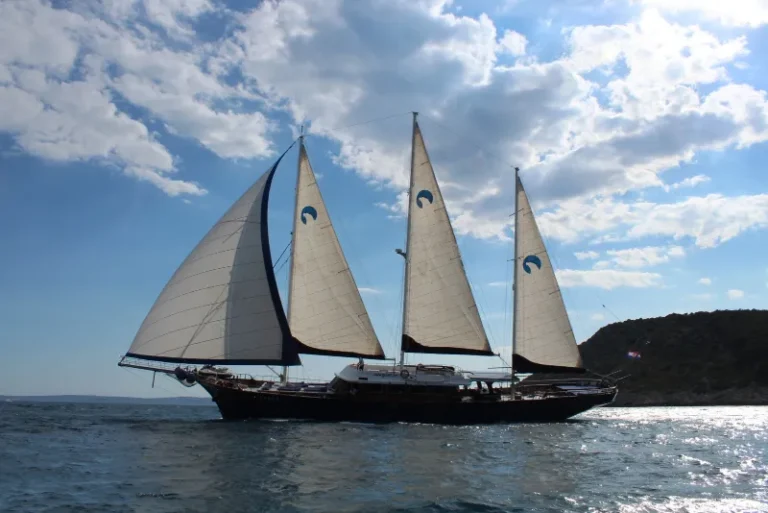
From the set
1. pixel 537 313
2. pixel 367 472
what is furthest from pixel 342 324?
pixel 367 472

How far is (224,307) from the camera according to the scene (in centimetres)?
Answer: 3838

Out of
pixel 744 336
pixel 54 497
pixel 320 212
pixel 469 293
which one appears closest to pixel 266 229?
pixel 320 212

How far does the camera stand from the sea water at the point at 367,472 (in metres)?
16.4

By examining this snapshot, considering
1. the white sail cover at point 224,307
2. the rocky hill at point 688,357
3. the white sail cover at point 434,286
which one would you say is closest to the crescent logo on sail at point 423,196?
the white sail cover at point 434,286

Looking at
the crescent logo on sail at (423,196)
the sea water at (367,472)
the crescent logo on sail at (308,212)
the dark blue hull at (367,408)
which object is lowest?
the sea water at (367,472)

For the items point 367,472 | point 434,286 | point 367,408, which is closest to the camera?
point 367,472

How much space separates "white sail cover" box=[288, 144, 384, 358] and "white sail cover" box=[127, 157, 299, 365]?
190 centimetres

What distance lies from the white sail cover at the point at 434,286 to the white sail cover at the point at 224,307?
379 inches

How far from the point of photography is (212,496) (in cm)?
1684

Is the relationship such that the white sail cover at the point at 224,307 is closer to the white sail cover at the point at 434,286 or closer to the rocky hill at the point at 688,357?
the white sail cover at the point at 434,286

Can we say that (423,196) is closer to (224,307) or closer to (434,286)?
(434,286)

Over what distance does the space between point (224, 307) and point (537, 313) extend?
77.9 ft

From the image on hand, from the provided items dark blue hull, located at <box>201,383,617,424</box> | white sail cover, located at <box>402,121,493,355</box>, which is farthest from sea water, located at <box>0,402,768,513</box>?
white sail cover, located at <box>402,121,493,355</box>

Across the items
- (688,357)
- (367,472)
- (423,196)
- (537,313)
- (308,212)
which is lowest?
(367,472)
